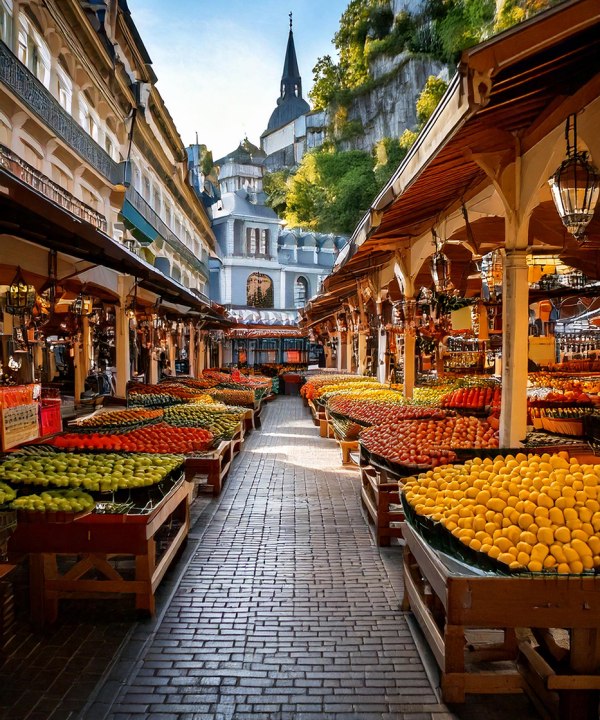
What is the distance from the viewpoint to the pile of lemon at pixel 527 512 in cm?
320

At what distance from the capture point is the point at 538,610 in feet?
9.97

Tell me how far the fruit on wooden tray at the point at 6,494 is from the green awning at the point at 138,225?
61.1 ft

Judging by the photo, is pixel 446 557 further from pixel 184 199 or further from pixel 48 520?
pixel 184 199

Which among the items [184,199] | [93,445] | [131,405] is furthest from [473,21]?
[93,445]

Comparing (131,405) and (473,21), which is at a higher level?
(473,21)

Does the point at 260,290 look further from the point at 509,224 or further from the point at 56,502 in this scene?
the point at 56,502

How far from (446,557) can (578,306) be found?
26.4 metres

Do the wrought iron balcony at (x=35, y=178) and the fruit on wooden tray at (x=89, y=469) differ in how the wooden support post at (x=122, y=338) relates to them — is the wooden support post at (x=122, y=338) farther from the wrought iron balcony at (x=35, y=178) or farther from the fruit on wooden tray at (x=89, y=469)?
the fruit on wooden tray at (x=89, y=469)

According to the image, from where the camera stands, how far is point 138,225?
23.4 meters

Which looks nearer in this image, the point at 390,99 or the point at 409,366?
the point at 409,366

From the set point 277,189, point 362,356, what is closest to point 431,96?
point 362,356

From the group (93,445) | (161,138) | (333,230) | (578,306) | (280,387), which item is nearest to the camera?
(93,445)

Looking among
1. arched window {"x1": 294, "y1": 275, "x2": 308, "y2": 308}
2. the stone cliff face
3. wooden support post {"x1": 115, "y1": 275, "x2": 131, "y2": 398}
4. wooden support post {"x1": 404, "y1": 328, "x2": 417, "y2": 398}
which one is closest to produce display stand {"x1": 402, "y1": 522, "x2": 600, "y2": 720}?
wooden support post {"x1": 404, "y1": 328, "x2": 417, "y2": 398}

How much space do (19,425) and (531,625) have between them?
5400 millimetres
